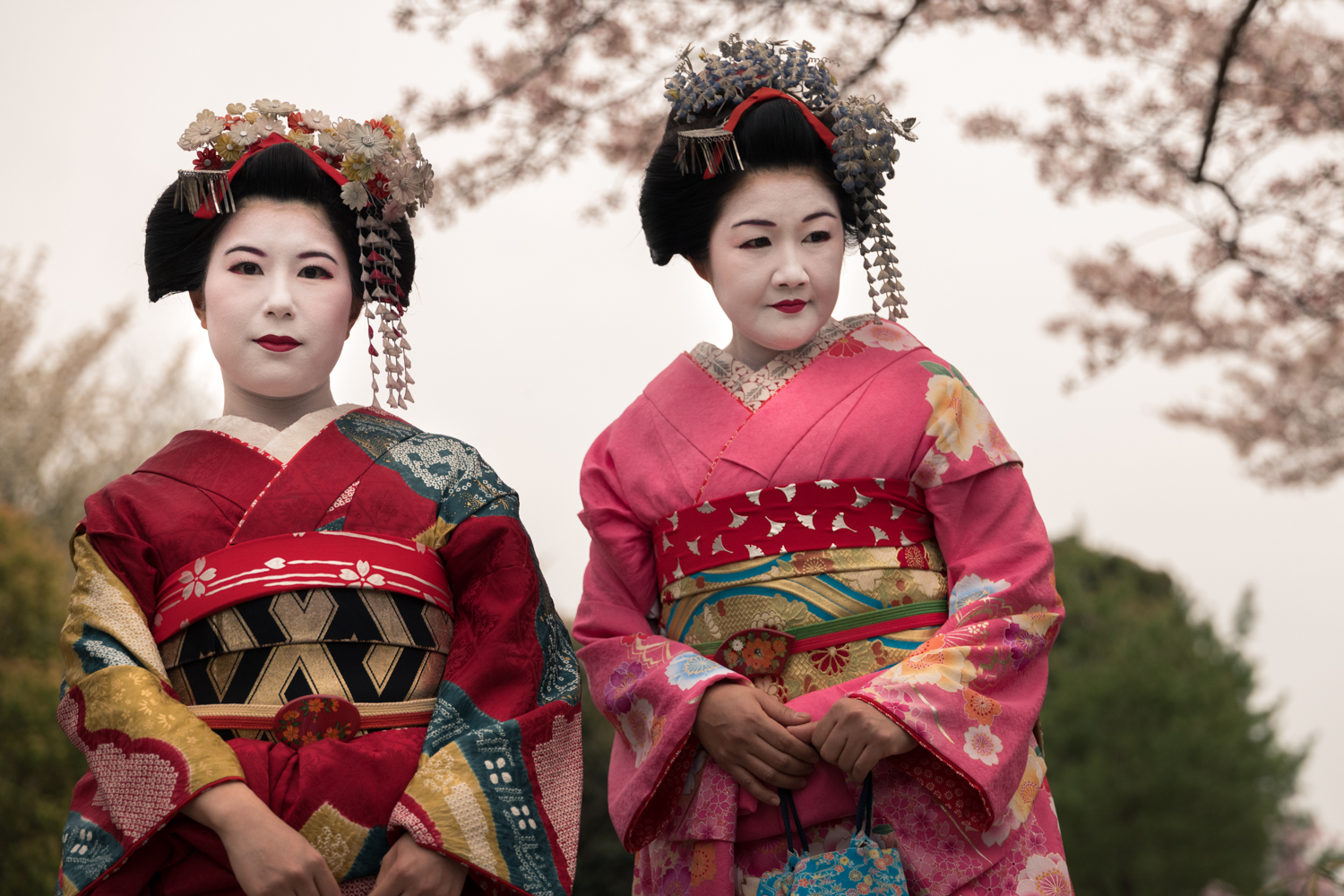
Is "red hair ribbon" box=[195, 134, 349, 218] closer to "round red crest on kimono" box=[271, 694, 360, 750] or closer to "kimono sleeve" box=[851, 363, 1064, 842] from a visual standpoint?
"round red crest on kimono" box=[271, 694, 360, 750]

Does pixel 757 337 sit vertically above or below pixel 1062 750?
above

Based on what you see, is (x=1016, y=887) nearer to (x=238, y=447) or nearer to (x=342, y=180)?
(x=238, y=447)

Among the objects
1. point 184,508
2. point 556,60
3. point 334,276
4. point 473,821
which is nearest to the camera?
point 473,821

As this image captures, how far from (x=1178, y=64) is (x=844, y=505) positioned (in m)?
4.34

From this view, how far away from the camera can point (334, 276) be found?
2.35 m

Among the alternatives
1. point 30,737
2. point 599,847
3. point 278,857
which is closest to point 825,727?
point 278,857

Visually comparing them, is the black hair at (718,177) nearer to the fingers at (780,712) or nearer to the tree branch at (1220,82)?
the fingers at (780,712)

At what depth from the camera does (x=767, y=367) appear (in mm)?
2516

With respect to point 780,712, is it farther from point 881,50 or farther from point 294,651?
point 881,50

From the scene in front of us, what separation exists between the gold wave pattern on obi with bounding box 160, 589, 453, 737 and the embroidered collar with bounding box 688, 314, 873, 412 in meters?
0.84

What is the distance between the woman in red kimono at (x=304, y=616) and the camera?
1.97 metres

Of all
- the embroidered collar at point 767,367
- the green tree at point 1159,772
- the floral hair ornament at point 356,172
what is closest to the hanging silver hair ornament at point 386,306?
the floral hair ornament at point 356,172

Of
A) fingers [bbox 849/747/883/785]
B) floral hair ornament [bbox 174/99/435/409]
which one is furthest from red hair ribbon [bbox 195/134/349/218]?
fingers [bbox 849/747/883/785]

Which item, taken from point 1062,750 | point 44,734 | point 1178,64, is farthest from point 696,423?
point 1062,750
